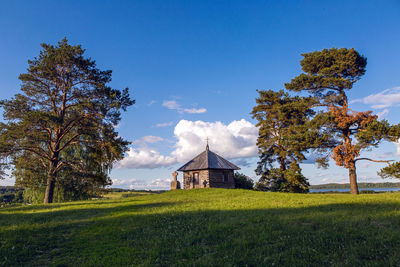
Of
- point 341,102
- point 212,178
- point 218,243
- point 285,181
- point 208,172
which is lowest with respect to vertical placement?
point 218,243

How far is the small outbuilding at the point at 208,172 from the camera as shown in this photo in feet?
121

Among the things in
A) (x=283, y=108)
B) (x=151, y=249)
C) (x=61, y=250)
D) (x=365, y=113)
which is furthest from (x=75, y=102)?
(x=365, y=113)

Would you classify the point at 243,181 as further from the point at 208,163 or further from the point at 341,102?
the point at 341,102

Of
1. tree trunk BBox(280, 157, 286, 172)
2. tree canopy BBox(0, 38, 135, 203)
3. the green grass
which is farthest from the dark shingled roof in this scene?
the green grass

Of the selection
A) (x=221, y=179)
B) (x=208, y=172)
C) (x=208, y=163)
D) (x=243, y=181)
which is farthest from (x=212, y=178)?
(x=243, y=181)

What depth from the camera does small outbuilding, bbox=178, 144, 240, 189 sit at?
36906 mm

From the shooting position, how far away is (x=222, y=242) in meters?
6.96

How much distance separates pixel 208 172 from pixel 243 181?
36.1 ft

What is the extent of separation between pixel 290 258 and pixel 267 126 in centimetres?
3378

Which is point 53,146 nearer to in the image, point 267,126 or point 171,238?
point 171,238

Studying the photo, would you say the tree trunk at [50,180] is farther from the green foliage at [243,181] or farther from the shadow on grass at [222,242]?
the green foliage at [243,181]

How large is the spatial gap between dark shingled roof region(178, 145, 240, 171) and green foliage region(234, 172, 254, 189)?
5.62 meters

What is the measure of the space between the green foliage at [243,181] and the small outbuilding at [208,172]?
5311mm

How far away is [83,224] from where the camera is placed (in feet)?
36.9
